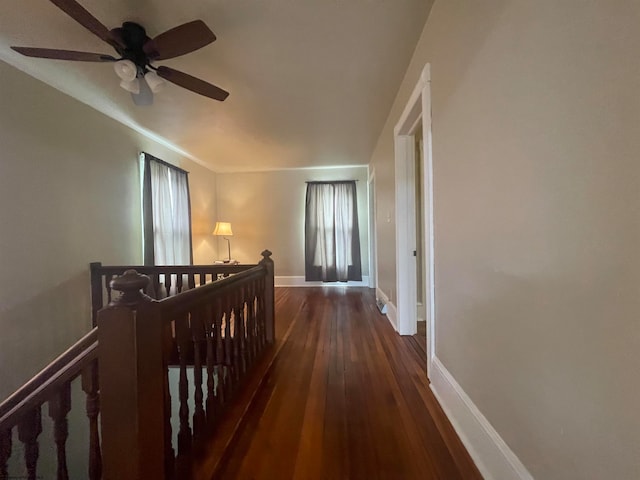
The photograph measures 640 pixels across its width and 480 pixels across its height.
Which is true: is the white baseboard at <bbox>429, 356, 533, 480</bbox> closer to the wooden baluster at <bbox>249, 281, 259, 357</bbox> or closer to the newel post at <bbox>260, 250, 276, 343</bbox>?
the wooden baluster at <bbox>249, 281, 259, 357</bbox>

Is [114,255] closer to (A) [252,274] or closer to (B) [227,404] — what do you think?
(A) [252,274]

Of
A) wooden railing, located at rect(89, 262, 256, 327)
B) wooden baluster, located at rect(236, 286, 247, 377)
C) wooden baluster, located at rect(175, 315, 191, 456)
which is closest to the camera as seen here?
wooden baluster, located at rect(175, 315, 191, 456)

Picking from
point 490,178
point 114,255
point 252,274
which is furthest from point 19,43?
point 490,178

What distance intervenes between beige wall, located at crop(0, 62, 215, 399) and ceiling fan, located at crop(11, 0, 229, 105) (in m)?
0.96

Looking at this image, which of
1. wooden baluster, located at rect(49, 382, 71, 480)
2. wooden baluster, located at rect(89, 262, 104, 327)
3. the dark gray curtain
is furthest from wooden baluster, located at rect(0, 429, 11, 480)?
the dark gray curtain

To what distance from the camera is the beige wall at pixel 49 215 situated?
2.30 meters

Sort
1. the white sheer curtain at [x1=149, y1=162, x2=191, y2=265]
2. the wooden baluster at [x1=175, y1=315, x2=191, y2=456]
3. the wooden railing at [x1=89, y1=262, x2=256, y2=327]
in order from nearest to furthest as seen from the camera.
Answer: the wooden baluster at [x1=175, y1=315, x2=191, y2=456], the wooden railing at [x1=89, y1=262, x2=256, y2=327], the white sheer curtain at [x1=149, y1=162, x2=191, y2=265]

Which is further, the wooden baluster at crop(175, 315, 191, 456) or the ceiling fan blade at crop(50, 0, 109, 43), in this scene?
the ceiling fan blade at crop(50, 0, 109, 43)

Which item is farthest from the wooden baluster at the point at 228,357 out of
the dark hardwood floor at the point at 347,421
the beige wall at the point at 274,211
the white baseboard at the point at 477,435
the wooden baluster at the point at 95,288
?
the beige wall at the point at 274,211

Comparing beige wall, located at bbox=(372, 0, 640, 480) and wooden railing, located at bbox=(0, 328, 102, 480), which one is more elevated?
beige wall, located at bbox=(372, 0, 640, 480)

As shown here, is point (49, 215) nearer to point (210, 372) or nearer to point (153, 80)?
point (153, 80)

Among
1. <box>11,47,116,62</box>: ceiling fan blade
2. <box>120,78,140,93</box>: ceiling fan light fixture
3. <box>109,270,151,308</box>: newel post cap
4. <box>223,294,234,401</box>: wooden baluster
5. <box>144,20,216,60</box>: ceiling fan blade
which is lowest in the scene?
<box>223,294,234,401</box>: wooden baluster

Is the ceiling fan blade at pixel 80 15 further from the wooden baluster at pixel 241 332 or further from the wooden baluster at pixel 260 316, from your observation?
the wooden baluster at pixel 260 316

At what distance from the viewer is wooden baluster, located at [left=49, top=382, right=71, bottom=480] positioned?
0.95 metres
